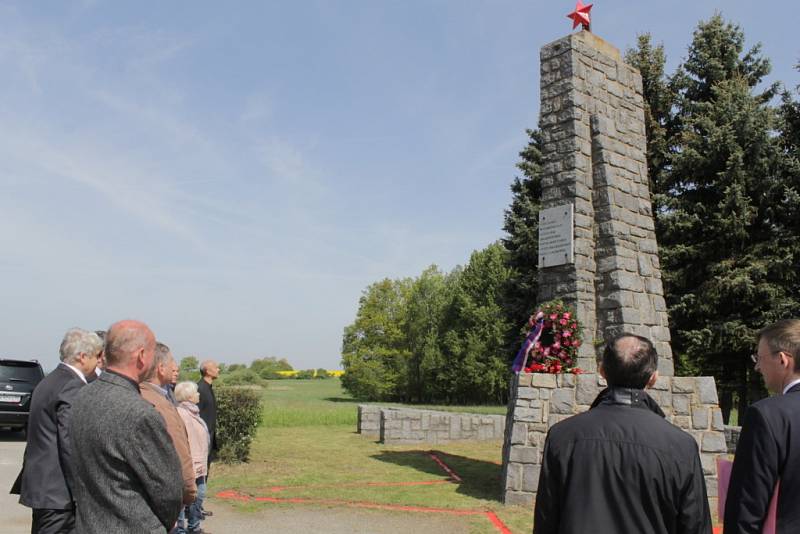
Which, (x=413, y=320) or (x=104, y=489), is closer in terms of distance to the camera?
(x=104, y=489)

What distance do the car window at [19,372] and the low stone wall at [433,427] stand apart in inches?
307

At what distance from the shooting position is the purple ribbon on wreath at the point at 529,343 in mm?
9297

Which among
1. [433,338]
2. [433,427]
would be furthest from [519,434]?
[433,338]

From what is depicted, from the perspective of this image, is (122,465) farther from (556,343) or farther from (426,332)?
(426,332)

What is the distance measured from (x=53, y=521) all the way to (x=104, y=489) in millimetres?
1396

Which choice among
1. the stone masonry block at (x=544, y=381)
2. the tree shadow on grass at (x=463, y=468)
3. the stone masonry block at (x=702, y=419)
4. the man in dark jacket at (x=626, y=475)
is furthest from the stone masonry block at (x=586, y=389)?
the man in dark jacket at (x=626, y=475)

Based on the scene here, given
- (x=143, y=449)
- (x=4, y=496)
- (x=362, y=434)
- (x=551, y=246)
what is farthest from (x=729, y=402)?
(x=143, y=449)

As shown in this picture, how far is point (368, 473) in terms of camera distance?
35.1 ft

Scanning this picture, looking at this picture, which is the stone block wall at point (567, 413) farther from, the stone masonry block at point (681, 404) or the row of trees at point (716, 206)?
the row of trees at point (716, 206)

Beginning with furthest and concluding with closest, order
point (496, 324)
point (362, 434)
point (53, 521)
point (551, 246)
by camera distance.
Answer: point (496, 324) < point (362, 434) < point (551, 246) < point (53, 521)

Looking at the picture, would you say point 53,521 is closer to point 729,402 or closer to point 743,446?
point 743,446

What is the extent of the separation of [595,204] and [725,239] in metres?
10.0

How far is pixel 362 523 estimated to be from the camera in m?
7.21

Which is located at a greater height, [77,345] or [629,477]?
[77,345]
